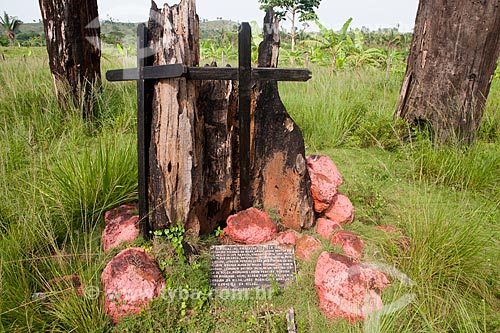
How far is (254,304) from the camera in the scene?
235 centimetres

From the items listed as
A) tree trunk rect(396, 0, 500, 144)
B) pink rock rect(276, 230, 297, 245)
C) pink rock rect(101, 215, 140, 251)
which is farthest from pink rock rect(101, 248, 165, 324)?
tree trunk rect(396, 0, 500, 144)

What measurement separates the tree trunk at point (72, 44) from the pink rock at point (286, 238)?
336cm

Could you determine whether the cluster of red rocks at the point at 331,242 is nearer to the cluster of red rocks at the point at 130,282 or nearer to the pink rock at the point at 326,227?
the pink rock at the point at 326,227

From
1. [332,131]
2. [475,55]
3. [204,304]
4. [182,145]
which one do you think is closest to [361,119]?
[332,131]

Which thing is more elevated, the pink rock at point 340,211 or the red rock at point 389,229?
the pink rock at point 340,211

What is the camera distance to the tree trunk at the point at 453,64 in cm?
436

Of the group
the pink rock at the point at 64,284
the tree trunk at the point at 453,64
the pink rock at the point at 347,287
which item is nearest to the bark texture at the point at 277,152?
the pink rock at the point at 347,287

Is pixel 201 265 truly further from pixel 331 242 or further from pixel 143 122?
pixel 143 122

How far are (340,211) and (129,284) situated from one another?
1.73 metres

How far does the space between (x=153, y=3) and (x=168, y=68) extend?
1.85 feet

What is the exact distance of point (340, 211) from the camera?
3.05 metres

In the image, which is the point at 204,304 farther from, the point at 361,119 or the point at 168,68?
the point at 361,119

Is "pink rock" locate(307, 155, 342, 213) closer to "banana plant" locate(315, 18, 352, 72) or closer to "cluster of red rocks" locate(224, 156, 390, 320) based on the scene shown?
"cluster of red rocks" locate(224, 156, 390, 320)

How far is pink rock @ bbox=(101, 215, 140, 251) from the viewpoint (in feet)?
8.94
